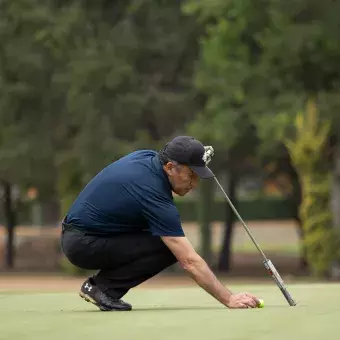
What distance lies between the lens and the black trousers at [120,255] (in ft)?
24.0

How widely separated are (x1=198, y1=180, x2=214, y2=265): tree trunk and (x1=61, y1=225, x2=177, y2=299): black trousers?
24.1 meters

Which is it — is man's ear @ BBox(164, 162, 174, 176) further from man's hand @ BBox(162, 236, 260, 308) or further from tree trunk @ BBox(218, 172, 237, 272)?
tree trunk @ BBox(218, 172, 237, 272)

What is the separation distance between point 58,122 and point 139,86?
8.47 ft

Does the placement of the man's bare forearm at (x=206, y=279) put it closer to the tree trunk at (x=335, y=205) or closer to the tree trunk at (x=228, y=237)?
the tree trunk at (x=335, y=205)

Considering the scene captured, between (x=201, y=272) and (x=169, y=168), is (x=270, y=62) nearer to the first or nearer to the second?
(x=169, y=168)

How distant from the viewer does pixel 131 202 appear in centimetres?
712

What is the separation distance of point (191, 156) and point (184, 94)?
73.2 feet

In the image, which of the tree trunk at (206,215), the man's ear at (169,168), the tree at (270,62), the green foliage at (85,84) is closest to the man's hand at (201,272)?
the man's ear at (169,168)

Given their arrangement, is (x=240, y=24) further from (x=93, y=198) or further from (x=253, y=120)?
(x=93, y=198)

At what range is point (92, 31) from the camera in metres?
29.2

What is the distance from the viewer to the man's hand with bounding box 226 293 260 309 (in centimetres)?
691

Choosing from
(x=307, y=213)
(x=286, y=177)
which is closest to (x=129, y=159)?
(x=307, y=213)

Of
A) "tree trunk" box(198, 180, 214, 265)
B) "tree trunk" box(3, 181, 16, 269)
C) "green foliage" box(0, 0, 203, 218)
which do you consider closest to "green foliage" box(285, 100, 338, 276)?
"green foliage" box(0, 0, 203, 218)

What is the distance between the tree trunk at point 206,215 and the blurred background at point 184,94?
42 mm
